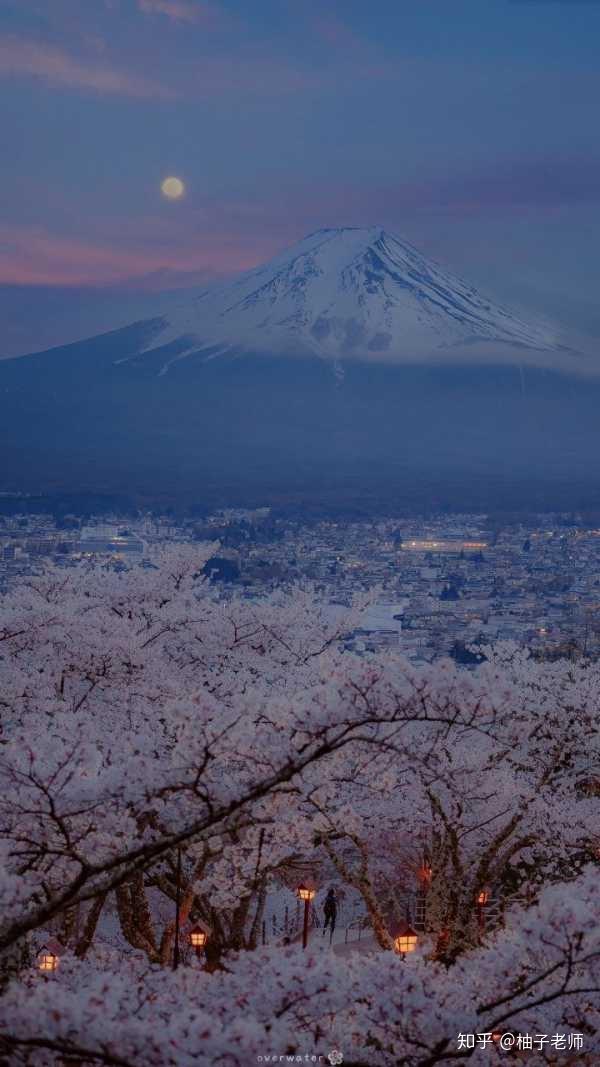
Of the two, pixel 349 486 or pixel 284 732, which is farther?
pixel 349 486

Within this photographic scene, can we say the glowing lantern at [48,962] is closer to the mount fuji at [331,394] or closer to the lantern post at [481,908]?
the lantern post at [481,908]

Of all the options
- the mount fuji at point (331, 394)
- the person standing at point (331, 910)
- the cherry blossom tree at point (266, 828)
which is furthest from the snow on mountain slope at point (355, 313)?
the cherry blossom tree at point (266, 828)

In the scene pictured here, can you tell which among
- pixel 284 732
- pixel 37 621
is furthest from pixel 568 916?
pixel 37 621

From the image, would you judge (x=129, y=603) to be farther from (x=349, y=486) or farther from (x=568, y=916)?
(x=349, y=486)

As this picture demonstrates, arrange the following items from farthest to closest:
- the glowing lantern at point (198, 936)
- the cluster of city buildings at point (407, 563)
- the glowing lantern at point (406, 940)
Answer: the cluster of city buildings at point (407, 563) < the glowing lantern at point (198, 936) < the glowing lantern at point (406, 940)

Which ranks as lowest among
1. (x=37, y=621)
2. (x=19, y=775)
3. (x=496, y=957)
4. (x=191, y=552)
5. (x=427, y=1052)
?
(x=427, y=1052)

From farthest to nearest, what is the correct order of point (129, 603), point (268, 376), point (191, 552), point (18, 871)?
point (268, 376)
point (191, 552)
point (129, 603)
point (18, 871)

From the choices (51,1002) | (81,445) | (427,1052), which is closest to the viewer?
(51,1002)
